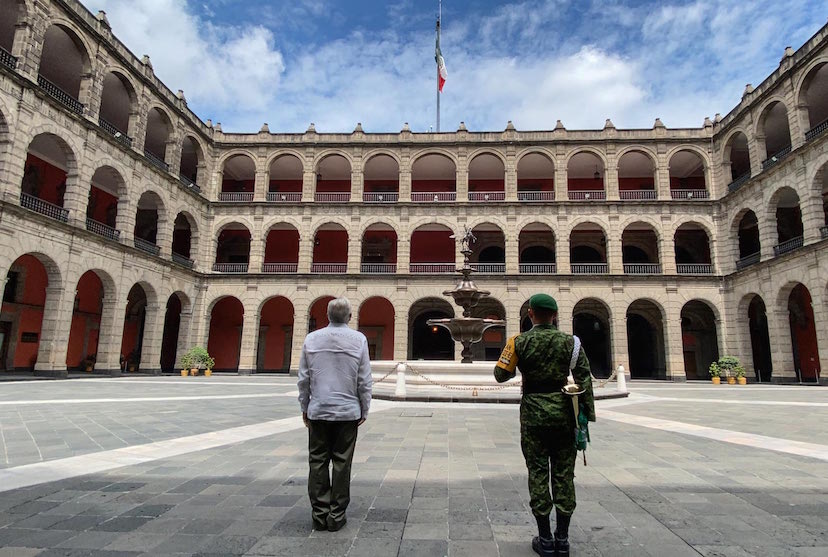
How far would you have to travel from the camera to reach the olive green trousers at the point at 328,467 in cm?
297

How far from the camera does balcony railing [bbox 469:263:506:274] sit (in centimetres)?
2542

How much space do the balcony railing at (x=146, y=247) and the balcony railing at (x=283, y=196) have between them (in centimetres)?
673

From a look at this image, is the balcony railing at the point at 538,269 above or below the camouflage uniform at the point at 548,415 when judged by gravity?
above

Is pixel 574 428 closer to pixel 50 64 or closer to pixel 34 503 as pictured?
pixel 34 503

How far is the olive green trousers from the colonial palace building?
17775 millimetres

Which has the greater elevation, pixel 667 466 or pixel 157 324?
pixel 157 324

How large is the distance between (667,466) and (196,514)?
174 inches

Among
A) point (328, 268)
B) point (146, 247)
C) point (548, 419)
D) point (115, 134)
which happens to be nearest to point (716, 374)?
point (328, 268)

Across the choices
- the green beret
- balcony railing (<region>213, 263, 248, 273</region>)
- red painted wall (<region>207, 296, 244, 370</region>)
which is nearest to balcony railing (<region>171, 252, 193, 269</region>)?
balcony railing (<region>213, 263, 248, 273</region>)

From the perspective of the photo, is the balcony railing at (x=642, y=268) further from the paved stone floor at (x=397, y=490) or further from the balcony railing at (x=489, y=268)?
the paved stone floor at (x=397, y=490)

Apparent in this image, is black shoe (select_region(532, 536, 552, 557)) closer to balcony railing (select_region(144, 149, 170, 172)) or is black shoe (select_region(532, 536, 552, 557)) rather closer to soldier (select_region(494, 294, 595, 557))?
soldier (select_region(494, 294, 595, 557))

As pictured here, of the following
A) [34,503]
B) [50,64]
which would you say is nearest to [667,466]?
[34,503]

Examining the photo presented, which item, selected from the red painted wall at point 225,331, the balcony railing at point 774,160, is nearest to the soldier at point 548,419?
the balcony railing at point 774,160

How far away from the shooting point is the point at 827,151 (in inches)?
687
